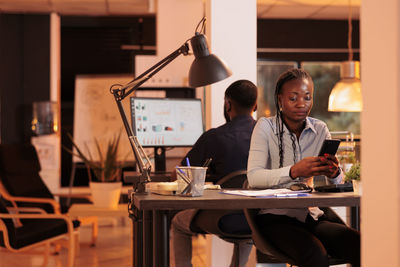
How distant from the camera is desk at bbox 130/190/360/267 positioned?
213 centimetres

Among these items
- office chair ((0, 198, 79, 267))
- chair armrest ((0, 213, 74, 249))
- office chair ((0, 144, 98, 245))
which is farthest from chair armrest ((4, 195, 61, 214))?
chair armrest ((0, 213, 74, 249))

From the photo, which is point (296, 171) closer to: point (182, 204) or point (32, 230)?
point (182, 204)

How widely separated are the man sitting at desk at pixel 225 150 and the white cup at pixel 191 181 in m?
0.93

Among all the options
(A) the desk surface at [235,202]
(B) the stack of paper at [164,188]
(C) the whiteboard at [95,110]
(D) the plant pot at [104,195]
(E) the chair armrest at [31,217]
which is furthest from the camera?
(C) the whiteboard at [95,110]

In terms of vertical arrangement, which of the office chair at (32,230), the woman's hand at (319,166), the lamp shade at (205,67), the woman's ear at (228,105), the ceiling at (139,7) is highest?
the ceiling at (139,7)

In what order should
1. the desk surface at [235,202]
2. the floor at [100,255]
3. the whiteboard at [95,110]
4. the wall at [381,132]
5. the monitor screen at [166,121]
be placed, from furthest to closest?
1. the whiteboard at [95,110]
2. the floor at [100,255]
3. the monitor screen at [166,121]
4. the desk surface at [235,202]
5. the wall at [381,132]

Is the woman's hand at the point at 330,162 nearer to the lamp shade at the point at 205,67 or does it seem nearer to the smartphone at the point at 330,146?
the smartphone at the point at 330,146

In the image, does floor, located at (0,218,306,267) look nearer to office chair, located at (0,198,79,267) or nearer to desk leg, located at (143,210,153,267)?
office chair, located at (0,198,79,267)

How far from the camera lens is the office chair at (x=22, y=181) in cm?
534

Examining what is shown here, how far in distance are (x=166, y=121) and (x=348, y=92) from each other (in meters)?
1.65

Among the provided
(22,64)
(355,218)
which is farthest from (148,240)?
(22,64)

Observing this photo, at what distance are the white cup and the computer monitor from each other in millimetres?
2151

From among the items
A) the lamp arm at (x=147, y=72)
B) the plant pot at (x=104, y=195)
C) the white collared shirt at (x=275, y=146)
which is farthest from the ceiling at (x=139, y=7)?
the white collared shirt at (x=275, y=146)

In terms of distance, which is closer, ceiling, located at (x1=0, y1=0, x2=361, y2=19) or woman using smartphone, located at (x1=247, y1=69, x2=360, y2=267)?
woman using smartphone, located at (x1=247, y1=69, x2=360, y2=267)
